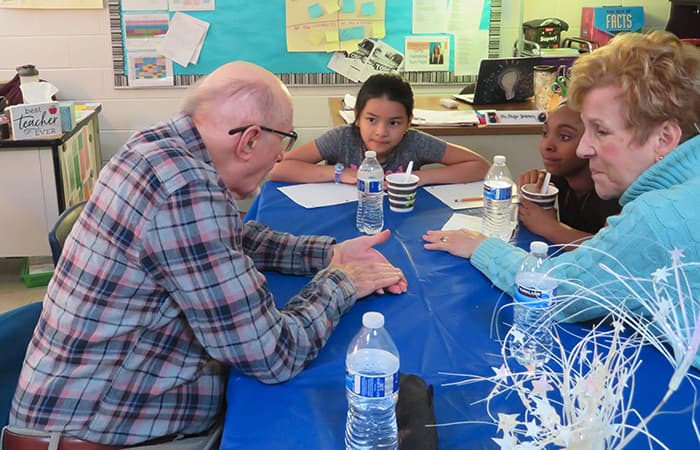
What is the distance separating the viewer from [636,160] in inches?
60.7

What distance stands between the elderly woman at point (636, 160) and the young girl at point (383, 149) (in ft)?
2.93

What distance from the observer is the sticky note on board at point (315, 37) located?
407 cm

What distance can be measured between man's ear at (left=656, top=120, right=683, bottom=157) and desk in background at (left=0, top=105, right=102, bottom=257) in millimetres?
2579

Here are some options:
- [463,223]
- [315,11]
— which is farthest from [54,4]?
[463,223]

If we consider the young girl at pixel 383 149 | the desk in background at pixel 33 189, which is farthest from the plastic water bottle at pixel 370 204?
the desk in background at pixel 33 189

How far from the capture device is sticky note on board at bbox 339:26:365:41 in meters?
4.09

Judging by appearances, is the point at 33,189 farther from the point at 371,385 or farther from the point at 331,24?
the point at 371,385

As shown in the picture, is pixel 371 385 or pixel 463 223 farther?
pixel 463 223

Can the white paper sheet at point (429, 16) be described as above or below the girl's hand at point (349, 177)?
above

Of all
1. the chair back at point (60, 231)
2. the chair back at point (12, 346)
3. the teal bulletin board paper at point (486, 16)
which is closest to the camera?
the chair back at point (12, 346)

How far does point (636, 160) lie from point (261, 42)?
2884mm

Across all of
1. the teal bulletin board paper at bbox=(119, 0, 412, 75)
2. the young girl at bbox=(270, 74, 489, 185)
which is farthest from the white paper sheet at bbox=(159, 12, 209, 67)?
the young girl at bbox=(270, 74, 489, 185)

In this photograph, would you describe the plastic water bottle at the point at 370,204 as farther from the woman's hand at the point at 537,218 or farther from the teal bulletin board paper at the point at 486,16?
the teal bulletin board paper at the point at 486,16


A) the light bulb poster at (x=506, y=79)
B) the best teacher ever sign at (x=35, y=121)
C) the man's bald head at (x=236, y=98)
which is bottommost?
the best teacher ever sign at (x=35, y=121)
